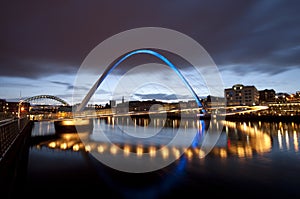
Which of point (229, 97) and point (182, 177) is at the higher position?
point (229, 97)

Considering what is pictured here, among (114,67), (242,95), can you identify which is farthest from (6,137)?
(242,95)

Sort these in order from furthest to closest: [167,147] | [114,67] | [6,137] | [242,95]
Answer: [242,95] < [114,67] < [167,147] < [6,137]

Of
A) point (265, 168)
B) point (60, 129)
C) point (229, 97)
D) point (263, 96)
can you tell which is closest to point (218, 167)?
point (265, 168)

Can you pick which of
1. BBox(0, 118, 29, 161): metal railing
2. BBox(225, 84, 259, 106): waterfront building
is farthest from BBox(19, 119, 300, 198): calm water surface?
BBox(225, 84, 259, 106): waterfront building

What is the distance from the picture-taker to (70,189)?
6629 millimetres

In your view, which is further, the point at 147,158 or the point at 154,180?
the point at 147,158

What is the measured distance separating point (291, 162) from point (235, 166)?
10.1ft

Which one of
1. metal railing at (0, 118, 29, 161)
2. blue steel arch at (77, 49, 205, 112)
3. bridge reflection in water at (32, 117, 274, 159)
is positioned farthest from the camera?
blue steel arch at (77, 49, 205, 112)

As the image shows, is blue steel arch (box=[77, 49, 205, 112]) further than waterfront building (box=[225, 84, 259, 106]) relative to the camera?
No

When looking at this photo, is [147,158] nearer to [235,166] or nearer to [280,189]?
[235,166]

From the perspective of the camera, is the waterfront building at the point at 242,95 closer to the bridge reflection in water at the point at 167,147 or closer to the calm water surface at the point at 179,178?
the bridge reflection in water at the point at 167,147

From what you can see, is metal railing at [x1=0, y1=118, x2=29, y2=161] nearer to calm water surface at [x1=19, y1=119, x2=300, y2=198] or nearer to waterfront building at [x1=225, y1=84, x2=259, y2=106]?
calm water surface at [x1=19, y1=119, x2=300, y2=198]

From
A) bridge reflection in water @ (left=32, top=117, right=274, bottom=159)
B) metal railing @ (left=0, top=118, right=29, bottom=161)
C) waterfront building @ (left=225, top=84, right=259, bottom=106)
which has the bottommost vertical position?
bridge reflection in water @ (left=32, top=117, right=274, bottom=159)

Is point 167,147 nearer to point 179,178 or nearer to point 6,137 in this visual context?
point 179,178
